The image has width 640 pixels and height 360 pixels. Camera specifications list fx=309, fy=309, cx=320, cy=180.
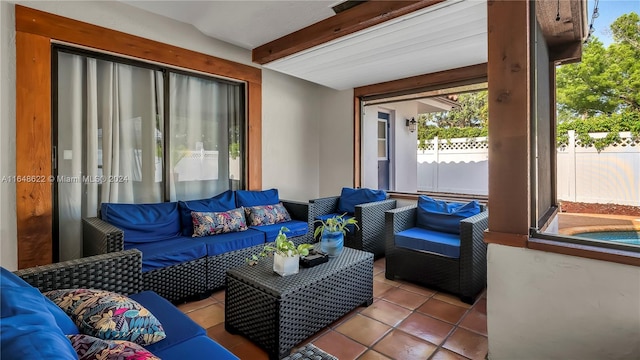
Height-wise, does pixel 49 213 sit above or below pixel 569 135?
below


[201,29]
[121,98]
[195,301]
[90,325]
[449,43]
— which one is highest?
[201,29]

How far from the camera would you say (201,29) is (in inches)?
133

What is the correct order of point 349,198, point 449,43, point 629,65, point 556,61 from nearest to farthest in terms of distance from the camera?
point 629,65, point 556,61, point 449,43, point 349,198

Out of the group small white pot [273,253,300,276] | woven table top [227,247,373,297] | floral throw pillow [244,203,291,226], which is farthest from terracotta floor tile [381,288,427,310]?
floral throw pillow [244,203,291,226]

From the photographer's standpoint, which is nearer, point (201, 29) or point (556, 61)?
point (556, 61)

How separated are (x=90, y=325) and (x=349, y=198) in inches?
138

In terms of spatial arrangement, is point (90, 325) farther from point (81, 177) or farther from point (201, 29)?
point (201, 29)

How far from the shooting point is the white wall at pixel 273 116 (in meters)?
2.47

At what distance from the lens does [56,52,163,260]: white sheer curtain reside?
284 cm

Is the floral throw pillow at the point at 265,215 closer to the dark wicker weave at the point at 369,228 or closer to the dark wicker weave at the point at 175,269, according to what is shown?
the dark wicker weave at the point at 369,228

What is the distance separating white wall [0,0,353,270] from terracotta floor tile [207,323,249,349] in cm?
181

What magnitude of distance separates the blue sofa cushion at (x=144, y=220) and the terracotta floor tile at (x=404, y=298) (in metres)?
2.15

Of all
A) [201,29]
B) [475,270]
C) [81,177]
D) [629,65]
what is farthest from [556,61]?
[81,177]

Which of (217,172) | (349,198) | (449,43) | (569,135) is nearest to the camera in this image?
(569,135)
